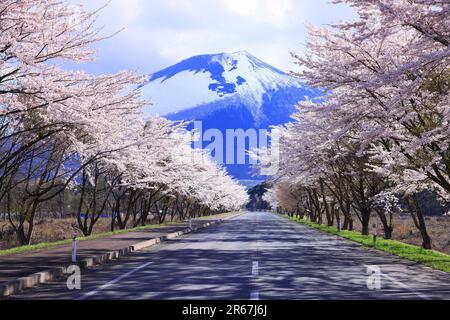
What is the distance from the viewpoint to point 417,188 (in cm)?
2373

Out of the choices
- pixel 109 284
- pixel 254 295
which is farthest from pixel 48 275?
pixel 254 295

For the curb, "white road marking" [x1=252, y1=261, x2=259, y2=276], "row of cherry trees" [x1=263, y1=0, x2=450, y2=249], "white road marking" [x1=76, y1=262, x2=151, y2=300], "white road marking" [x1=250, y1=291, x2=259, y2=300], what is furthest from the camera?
"white road marking" [x1=252, y1=261, x2=259, y2=276]

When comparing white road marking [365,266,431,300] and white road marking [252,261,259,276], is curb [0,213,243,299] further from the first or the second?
white road marking [365,266,431,300]

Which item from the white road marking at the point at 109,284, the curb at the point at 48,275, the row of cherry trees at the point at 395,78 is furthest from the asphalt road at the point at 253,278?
the row of cherry trees at the point at 395,78

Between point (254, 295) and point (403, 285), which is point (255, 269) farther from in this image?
point (254, 295)

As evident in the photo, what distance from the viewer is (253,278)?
12750 mm

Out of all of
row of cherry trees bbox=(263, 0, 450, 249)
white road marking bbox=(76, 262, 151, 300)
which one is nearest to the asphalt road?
white road marking bbox=(76, 262, 151, 300)

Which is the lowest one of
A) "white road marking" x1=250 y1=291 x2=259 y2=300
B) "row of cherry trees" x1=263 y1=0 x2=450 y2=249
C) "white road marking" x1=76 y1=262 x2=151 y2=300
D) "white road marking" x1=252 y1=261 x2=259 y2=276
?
"white road marking" x1=76 y1=262 x2=151 y2=300

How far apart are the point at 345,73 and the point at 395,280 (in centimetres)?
675

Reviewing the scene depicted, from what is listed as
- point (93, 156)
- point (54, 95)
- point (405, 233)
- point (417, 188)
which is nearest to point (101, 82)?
point (54, 95)

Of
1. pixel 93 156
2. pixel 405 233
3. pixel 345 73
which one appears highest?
pixel 345 73

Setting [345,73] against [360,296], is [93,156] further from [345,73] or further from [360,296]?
[360,296]

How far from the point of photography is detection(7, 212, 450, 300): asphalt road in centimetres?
1041
